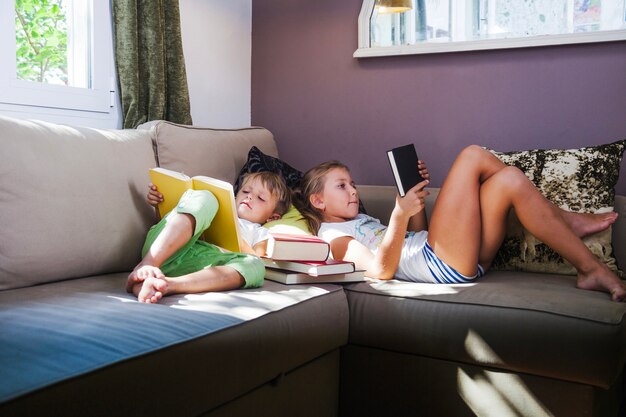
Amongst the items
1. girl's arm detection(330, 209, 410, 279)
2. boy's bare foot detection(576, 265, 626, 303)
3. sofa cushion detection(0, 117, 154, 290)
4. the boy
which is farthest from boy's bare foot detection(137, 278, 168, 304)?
boy's bare foot detection(576, 265, 626, 303)

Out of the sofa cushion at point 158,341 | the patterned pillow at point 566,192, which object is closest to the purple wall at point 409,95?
the patterned pillow at point 566,192

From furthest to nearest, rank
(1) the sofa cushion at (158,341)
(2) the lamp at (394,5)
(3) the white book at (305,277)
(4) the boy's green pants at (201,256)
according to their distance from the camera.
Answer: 1. (2) the lamp at (394,5)
2. (3) the white book at (305,277)
3. (4) the boy's green pants at (201,256)
4. (1) the sofa cushion at (158,341)

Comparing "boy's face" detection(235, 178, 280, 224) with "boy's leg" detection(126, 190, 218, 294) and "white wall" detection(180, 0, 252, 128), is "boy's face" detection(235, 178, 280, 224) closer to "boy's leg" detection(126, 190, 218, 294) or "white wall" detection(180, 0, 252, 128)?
"boy's leg" detection(126, 190, 218, 294)

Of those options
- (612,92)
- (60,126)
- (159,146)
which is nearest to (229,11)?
(159,146)

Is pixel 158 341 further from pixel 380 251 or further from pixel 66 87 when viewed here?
pixel 66 87

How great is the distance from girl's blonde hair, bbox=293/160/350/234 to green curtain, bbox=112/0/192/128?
72 centimetres

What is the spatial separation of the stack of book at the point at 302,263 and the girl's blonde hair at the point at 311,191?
39 centimetres

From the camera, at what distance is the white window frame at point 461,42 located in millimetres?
2652

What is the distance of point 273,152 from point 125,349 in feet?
6.01

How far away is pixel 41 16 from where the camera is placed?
2562 mm

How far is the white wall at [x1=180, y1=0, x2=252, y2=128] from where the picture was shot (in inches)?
126

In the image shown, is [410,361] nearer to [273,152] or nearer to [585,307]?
[585,307]

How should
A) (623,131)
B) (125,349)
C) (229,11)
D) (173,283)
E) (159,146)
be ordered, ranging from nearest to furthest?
(125,349)
(173,283)
(159,146)
(623,131)
(229,11)

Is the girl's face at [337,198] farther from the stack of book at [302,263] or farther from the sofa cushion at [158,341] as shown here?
the sofa cushion at [158,341]
